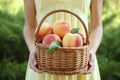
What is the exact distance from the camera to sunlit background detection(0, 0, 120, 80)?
139 inches

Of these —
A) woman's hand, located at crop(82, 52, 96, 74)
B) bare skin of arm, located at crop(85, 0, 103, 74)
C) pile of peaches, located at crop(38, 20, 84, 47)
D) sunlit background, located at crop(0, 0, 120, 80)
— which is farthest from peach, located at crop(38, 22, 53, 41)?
sunlit background, located at crop(0, 0, 120, 80)

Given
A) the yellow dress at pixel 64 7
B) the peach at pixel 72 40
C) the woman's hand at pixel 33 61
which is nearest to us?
the peach at pixel 72 40

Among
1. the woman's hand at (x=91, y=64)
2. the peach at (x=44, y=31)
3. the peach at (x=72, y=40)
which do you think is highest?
the peach at (x=44, y=31)

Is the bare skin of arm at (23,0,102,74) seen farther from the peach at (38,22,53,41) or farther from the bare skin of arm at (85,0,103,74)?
the peach at (38,22,53,41)

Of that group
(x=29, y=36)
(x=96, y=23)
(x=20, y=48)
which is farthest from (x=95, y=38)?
(x=20, y=48)

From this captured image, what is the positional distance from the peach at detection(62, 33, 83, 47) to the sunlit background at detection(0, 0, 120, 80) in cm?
178

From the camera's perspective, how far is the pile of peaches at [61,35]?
5.69ft

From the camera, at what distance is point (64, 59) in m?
1.75

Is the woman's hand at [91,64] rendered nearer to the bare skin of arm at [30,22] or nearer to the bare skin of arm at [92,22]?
the bare skin of arm at [92,22]

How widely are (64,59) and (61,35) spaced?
11cm

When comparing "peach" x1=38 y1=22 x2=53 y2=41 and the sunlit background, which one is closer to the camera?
"peach" x1=38 y1=22 x2=53 y2=41

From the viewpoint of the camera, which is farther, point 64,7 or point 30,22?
point 30,22

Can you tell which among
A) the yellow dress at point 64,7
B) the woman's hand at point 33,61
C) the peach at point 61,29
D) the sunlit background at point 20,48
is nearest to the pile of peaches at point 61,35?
the peach at point 61,29

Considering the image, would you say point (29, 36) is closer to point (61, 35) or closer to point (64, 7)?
point (64, 7)
